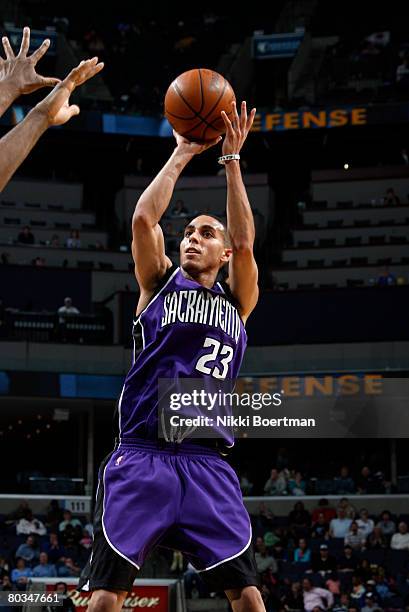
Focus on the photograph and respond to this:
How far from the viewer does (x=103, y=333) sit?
78.3ft

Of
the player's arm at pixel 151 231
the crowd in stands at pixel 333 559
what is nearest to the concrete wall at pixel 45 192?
the crowd in stands at pixel 333 559

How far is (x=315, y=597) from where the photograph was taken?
1588cm

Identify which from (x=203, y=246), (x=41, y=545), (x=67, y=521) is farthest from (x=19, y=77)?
(x=67, y=521)

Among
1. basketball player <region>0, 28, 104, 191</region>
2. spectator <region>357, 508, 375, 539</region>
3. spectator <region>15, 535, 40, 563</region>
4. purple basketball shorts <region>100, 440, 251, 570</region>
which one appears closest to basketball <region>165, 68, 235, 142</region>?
basketball player <region>0, 28, 104, 191</region>

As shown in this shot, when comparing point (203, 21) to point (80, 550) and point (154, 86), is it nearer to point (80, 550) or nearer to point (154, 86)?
point (154, 86)

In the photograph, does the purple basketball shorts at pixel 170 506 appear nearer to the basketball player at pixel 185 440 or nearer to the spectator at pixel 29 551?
the basketball player at pixel 185 440

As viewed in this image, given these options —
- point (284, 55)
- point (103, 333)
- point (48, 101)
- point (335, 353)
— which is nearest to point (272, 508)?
point (335, 353)

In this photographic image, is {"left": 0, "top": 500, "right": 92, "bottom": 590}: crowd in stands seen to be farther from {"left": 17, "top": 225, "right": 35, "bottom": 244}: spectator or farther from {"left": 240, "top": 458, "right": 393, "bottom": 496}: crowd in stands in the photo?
{"left": 17, "top": 225, "right": 35, "bottom": 244}: spectator

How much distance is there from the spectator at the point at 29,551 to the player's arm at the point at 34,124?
13756mm

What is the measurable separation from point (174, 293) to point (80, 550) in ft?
43.9

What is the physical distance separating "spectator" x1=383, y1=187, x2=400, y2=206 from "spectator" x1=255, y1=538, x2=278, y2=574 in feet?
41.2

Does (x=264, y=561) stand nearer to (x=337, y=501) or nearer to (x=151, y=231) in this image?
(x=337, y=501)

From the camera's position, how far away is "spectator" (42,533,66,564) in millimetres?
17609

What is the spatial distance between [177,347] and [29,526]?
14615 mm
